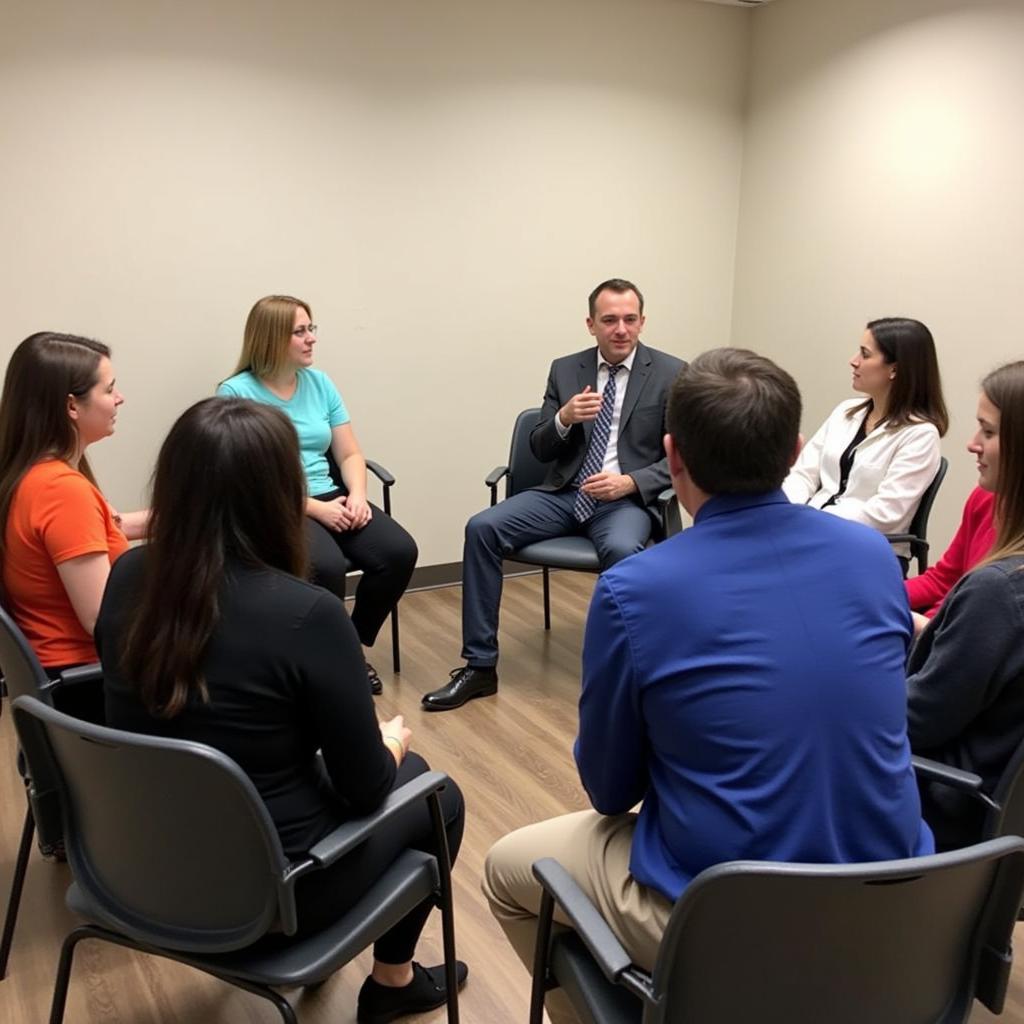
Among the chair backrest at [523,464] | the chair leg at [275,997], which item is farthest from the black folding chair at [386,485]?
the chair leg at [275,997]

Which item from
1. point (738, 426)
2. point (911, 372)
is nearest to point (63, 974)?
point (738, 426)

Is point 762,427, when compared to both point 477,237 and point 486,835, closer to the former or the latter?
point 486,835

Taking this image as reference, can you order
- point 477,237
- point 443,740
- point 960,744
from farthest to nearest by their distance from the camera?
1. point 477,237
2. point 443,740
3. point 960,744

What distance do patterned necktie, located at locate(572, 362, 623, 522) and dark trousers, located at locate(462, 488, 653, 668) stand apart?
0.11ft

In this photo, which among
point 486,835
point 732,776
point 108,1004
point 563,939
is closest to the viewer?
point 732,776

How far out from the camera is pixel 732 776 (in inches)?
49.2

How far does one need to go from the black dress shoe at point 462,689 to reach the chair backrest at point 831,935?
2153 mm

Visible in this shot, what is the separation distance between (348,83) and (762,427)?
10.3 ft

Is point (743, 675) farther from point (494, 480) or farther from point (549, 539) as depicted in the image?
point (494, 480)

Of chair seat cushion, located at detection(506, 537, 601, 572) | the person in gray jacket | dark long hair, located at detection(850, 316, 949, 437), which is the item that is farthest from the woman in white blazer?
the person in gray jacket

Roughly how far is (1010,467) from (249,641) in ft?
4.61

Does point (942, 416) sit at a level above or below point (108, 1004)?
above

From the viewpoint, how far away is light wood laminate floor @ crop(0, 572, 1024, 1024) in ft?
6.50

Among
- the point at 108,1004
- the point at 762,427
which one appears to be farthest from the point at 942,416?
the point at 108,1004
